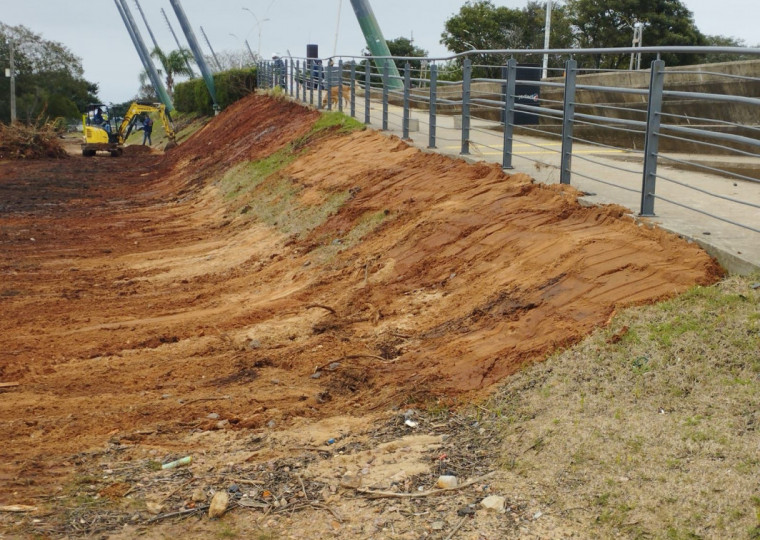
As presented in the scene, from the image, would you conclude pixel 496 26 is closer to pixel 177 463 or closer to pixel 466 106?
pixel 466 106

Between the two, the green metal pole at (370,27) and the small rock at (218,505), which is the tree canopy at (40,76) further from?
the small rock at (218,505)

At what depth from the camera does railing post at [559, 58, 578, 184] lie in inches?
390

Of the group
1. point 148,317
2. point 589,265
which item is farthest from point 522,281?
point 148,317

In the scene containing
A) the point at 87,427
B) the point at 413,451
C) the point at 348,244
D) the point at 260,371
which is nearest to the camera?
the point at 413,451

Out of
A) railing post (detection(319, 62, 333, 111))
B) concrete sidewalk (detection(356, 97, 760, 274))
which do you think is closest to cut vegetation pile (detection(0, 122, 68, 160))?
railing post (detection(319, 62, 333, 111))

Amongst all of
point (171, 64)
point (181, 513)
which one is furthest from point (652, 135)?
point (171, 64)

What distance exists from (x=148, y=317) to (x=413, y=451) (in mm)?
6159

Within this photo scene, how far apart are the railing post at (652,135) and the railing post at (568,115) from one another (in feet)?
4.92

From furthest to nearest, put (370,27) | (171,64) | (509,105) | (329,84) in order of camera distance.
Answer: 1. (171,64)
2. (370,27)
3. (329,84)
4. (509,105)

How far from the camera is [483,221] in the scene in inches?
414

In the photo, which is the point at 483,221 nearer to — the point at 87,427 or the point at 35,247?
the point at 87,427

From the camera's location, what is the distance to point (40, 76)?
8706cm

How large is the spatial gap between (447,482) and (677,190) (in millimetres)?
6105

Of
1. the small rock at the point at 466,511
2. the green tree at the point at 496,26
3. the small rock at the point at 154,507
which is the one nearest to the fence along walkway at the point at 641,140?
the small rock at the point at 466,511
